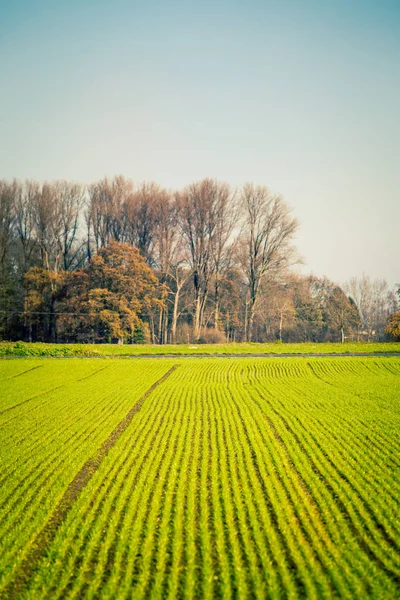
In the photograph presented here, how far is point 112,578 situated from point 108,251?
45717 mm

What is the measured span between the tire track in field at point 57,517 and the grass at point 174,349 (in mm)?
25869

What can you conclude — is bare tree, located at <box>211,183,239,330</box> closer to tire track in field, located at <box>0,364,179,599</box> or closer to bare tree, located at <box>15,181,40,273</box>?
bare tree, located at <box>15,181,40,273</box>

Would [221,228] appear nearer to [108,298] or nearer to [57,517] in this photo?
[108,298]

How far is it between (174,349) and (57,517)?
34311 mm

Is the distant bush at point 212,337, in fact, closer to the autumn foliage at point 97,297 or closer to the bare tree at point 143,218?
the autumn foliage at point 97,297

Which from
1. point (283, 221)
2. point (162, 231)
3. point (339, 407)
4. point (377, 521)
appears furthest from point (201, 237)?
point (377, 521)

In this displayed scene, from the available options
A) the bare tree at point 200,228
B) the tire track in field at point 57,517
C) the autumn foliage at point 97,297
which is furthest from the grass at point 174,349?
the tire track in field at point 57,517

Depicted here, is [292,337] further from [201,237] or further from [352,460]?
[352,460]

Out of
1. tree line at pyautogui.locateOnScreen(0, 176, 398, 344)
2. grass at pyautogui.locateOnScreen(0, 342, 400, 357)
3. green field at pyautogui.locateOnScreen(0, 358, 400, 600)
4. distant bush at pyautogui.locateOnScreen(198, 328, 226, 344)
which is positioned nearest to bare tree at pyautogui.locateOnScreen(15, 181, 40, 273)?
tree line at pyautogui.locateOnScreen(0, 176, 398, 344)

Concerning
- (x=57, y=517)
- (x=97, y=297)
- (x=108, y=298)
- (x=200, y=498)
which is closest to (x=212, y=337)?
(x=108, y=298)

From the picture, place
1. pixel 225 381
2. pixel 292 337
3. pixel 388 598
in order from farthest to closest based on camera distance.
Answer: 1. pixel 292 337
2. pixel 225 381
3. pixel 388 598

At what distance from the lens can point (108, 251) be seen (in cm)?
5066

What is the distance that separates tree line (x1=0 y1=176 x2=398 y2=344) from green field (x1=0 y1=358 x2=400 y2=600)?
29801mm

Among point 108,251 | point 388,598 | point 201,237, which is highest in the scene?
point 201,237
